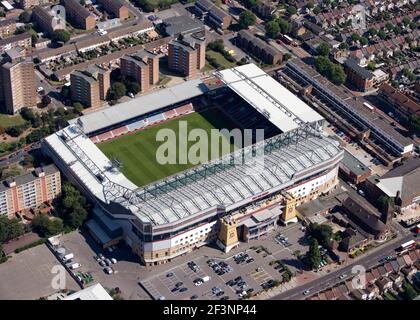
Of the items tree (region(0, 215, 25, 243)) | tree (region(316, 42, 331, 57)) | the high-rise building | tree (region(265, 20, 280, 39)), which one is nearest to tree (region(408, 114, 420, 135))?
tree (region(316, 42, 331, 57))

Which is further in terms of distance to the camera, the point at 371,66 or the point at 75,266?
the point at 371,66

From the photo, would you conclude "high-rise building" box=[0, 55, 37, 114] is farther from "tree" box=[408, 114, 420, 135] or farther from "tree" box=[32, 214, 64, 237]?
"tree" box=[408, 114, 420, 135]

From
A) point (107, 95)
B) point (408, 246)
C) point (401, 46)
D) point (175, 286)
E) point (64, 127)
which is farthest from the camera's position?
point (401, 46)

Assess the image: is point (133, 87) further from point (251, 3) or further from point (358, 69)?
point (251, 3)

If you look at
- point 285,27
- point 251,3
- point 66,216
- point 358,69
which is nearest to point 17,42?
point 66,216

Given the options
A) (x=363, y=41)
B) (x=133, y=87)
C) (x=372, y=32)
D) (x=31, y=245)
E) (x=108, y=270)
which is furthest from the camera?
(x=372, y=32)

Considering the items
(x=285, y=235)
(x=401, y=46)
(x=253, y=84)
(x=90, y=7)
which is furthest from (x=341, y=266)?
(x=90, y=7)

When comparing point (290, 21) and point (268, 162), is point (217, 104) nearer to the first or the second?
point (268, 162)
